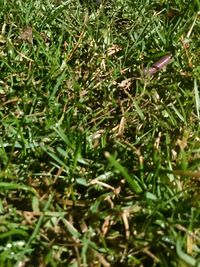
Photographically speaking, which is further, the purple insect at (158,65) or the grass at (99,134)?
the purple insect at (158,65)

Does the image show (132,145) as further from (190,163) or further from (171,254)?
(171,254)

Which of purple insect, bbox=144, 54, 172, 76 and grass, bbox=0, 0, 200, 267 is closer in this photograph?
grass, bbox=0, 0, 200, 267

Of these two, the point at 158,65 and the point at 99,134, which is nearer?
the point at 99,134

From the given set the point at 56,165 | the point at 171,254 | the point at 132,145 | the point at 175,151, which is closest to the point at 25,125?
the point at 56,165
